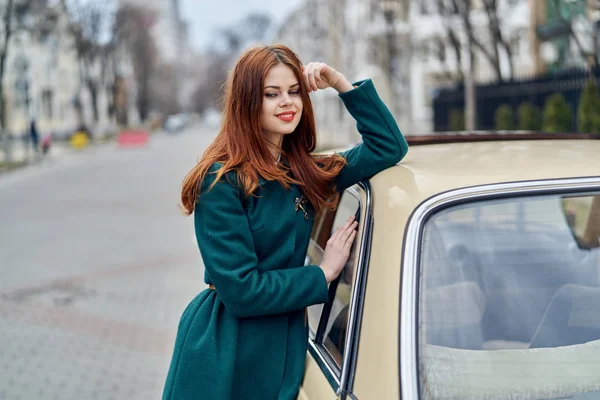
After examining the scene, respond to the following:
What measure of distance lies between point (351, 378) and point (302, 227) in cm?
53

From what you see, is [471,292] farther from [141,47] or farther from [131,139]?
[141,47]

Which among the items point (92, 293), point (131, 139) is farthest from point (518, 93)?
point (131, 139)

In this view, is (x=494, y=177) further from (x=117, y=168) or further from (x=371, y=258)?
(x=117, y=168)

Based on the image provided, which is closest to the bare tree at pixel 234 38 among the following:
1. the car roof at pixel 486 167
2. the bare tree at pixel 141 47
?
the bare tree at pixel 141 47

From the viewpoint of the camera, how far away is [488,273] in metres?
2.03

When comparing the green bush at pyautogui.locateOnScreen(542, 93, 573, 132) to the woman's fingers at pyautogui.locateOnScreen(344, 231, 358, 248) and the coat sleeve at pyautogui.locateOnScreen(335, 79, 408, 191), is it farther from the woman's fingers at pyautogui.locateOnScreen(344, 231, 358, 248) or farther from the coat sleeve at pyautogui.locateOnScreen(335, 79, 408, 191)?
the woman's fingers at pyautogui.locateOnScreen(344, 231, 358, 248)

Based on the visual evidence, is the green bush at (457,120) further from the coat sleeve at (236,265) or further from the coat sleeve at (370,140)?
the coat sleeve at (236,265)

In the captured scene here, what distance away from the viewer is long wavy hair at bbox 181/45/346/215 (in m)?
2.16

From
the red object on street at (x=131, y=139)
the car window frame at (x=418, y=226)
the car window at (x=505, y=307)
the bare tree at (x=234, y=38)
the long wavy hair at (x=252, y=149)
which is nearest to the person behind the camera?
the car window frame at (x=418, y=226)

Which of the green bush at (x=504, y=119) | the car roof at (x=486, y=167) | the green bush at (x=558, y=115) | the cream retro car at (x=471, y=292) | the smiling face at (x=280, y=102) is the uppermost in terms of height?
the smiling face at (x=280, y=102)

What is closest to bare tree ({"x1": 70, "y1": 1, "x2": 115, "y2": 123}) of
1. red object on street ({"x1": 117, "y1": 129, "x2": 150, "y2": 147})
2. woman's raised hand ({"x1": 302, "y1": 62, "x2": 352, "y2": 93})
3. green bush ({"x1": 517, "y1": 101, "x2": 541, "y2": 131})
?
red object on street ({"x1": 117, "y1": 129, "x2": 150, "y2": 147})

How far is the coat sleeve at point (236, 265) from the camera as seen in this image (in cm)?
208

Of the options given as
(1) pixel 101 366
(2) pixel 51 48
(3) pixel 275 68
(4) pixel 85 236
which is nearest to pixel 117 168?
(4) pixel 85 236

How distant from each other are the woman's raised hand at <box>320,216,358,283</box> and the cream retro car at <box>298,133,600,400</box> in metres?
0.08
